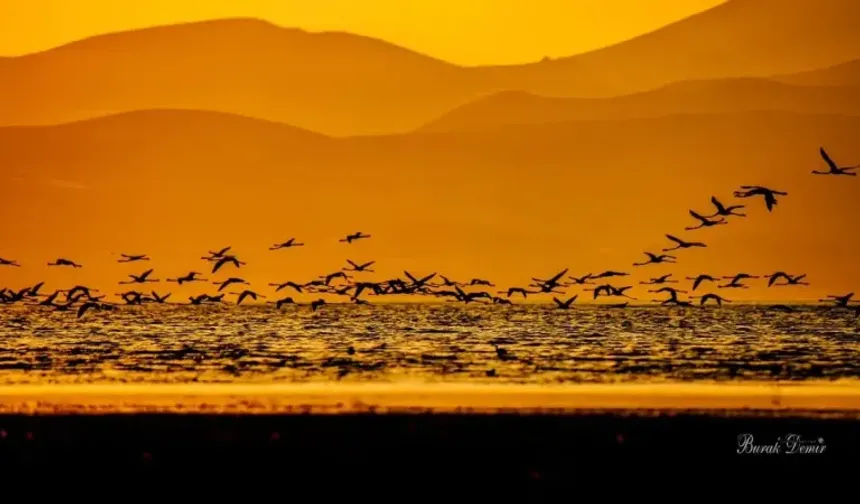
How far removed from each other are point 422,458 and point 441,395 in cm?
1878

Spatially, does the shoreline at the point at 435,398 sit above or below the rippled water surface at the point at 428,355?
above

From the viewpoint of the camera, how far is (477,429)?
31.1m

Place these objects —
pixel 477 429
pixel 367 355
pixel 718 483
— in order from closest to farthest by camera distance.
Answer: pixel 718 483 → pixel 477 429 → pixel 367 355

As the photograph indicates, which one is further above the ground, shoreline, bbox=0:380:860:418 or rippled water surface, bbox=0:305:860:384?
shoreline, bbox=0:380:860:418

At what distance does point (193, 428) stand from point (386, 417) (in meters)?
4.44

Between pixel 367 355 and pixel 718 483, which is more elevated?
pixel 718 483

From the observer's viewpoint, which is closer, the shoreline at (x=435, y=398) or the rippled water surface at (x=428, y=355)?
the shoreline at (x=435, y=398)

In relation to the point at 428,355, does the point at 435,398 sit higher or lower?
higher

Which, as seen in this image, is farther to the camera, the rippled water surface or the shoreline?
the rippled water surface

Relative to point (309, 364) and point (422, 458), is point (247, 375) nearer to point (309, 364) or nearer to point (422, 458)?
point (309, 364)

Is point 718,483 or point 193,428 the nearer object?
point 718,483

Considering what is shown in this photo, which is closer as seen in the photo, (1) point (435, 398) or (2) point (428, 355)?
(1) point (435, 398)

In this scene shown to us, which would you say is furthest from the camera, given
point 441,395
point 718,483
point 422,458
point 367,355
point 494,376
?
point 367,355

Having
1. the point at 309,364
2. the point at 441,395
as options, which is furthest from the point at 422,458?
the point at 309,364
